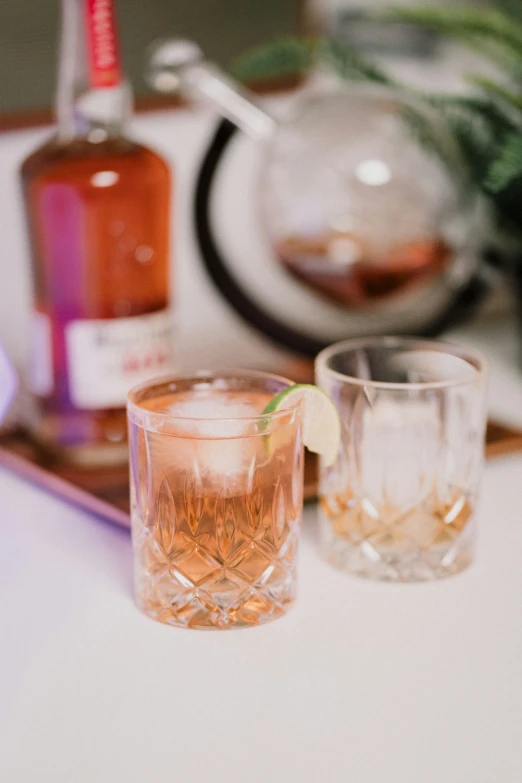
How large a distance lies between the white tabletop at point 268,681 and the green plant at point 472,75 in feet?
1.30

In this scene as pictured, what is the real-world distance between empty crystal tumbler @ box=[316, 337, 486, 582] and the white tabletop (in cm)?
2

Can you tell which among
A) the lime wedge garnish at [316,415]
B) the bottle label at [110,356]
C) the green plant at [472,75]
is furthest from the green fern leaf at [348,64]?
the lime wedge garnish at [316,415]

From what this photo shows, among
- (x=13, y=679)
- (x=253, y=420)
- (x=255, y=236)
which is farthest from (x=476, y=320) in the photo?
(x=13, y=679)

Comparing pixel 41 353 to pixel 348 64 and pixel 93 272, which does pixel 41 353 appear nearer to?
pixel 93 272

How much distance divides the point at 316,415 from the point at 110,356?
0.22 m

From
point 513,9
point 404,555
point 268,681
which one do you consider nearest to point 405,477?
point 404,555

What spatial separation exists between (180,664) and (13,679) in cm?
8

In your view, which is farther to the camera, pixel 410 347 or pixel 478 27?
pixel 478 27

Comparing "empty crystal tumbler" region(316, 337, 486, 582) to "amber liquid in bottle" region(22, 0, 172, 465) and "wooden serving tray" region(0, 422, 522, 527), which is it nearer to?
"wooden serving tray" region(0, 422, 522, 527)

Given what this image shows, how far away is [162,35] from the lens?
1059 millimetres

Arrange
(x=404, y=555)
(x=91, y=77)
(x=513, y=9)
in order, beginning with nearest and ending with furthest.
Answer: (x=404, y=555)
(x=91, y=77)
(x=513, y=9)

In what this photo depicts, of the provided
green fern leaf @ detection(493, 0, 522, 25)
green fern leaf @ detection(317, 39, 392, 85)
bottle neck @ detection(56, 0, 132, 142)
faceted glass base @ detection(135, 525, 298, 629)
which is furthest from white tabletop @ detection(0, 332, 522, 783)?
green fern leaf @ detection(493, 0, 522, 25)

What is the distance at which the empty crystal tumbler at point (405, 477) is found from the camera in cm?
60

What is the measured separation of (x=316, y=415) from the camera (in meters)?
0.57
